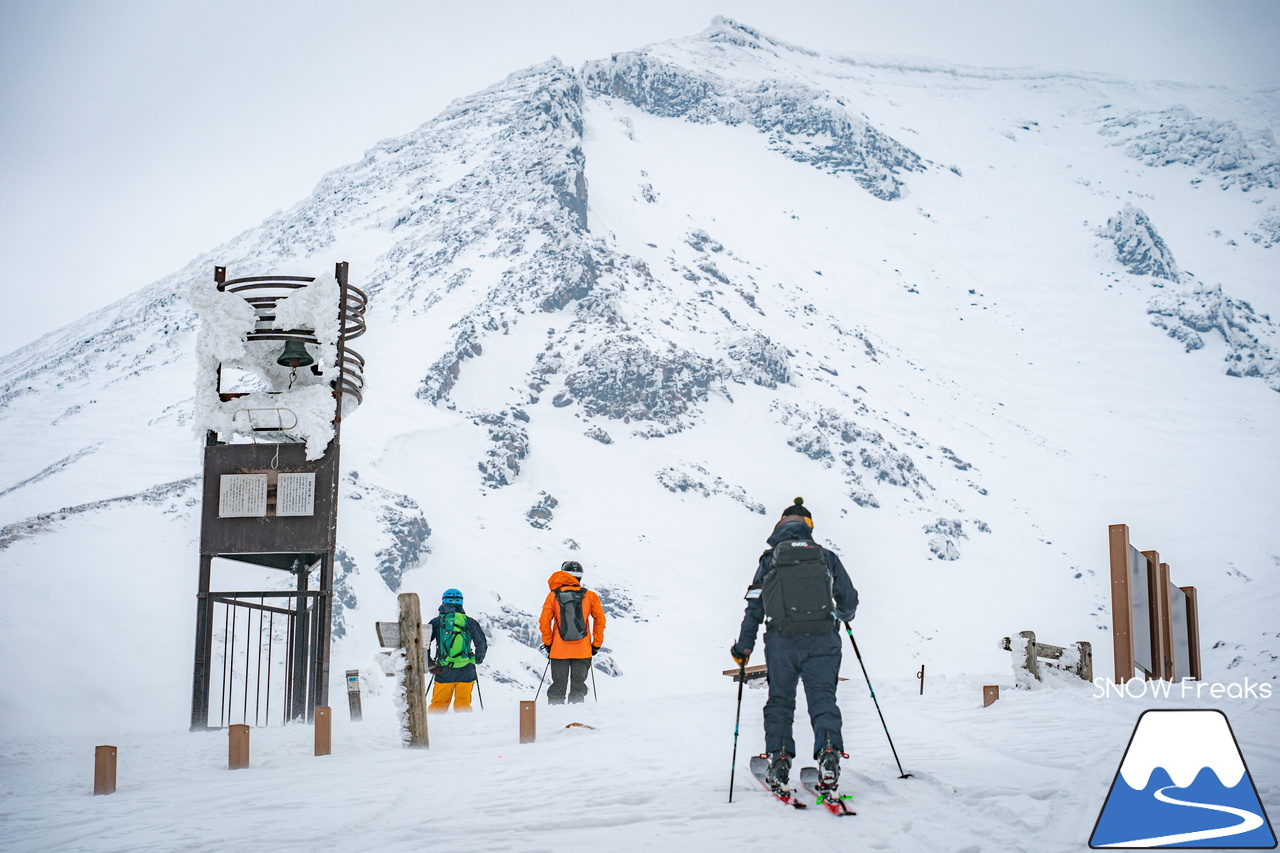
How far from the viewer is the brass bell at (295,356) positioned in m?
12.0

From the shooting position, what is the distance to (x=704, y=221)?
3073 inches

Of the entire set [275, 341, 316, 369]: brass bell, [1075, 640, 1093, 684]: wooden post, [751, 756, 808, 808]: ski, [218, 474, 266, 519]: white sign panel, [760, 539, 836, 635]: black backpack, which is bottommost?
[751, 756, 808, 808]: ski

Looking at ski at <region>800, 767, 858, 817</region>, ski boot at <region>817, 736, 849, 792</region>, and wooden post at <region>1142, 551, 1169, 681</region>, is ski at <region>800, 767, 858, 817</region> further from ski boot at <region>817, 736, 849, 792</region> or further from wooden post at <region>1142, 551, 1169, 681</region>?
wooden post at <region>1142, 551, 1169, 681</region>

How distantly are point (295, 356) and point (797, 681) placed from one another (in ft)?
26.8

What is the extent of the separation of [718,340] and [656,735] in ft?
159

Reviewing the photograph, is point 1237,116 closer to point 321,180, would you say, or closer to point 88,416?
point 321,180

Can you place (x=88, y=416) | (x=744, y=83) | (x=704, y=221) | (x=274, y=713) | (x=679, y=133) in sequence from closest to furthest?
(x=274, y=713) → (x=88, y=416) → (x=704, y=221) → (x=679, y=133) → (x=744, y=83)

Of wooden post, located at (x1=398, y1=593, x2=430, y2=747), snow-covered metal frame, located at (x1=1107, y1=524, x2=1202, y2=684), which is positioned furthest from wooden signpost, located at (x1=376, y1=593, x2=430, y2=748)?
snow-covered metal frame, located at (x1=1107, y1=524, x2=1202, y2=684)

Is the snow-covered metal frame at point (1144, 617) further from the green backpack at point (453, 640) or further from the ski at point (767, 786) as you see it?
the green backpack at point (453, 640)

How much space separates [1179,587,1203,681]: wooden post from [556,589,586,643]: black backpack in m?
8.65

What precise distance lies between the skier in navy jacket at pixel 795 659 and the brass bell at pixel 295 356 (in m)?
7.58

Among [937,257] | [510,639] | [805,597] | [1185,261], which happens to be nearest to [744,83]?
[937,257]

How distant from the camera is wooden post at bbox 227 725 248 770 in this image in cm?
812

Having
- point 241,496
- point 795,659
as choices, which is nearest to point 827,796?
point 795,659
